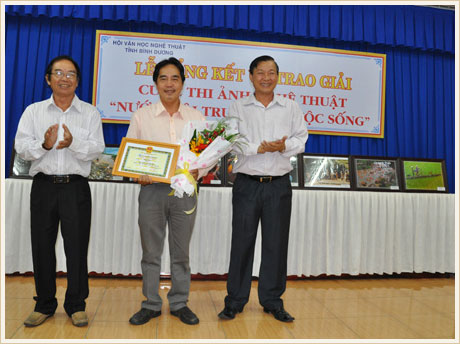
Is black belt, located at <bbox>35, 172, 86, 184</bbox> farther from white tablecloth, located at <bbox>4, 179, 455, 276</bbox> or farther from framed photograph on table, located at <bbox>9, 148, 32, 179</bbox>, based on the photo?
framed photograph on table, located at <bbox>9, 148, 32, 179</bbox>

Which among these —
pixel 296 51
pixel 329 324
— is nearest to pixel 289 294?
pixel 329 324

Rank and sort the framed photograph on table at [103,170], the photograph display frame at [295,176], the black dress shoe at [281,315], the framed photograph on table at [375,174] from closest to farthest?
the black dress shoe at [281,315] < the framed photograph on table at [103,170] < the photograph display frame at [295,176] < the framed photograph on table at [375,174]

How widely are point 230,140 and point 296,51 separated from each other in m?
2.30

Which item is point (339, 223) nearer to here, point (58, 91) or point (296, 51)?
point (296, 51)

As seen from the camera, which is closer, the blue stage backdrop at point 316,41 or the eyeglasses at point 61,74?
the eyeglasses at point 61,74

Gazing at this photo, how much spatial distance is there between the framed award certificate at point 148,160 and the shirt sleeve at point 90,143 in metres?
0.17

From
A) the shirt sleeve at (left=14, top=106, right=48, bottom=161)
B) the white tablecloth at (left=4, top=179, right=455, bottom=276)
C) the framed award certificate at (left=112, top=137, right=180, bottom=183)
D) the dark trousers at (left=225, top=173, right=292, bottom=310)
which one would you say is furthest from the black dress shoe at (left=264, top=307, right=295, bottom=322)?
the shirt sleeve at (left=14, top=106, right=48, bottom=161)

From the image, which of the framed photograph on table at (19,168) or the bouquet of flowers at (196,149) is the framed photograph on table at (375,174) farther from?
the framed photograph on table at (19,168)

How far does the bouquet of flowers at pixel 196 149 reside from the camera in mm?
2207

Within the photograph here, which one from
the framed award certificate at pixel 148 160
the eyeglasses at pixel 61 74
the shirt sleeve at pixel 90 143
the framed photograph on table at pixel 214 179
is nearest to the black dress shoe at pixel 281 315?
the framed award certificate at pixel 148 160

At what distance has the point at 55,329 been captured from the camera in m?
2.15

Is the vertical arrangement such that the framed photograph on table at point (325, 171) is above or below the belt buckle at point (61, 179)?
above

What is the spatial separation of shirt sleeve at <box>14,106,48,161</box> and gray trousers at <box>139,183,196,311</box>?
0.65 m

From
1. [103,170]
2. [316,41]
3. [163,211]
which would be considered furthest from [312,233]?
[316,41]
